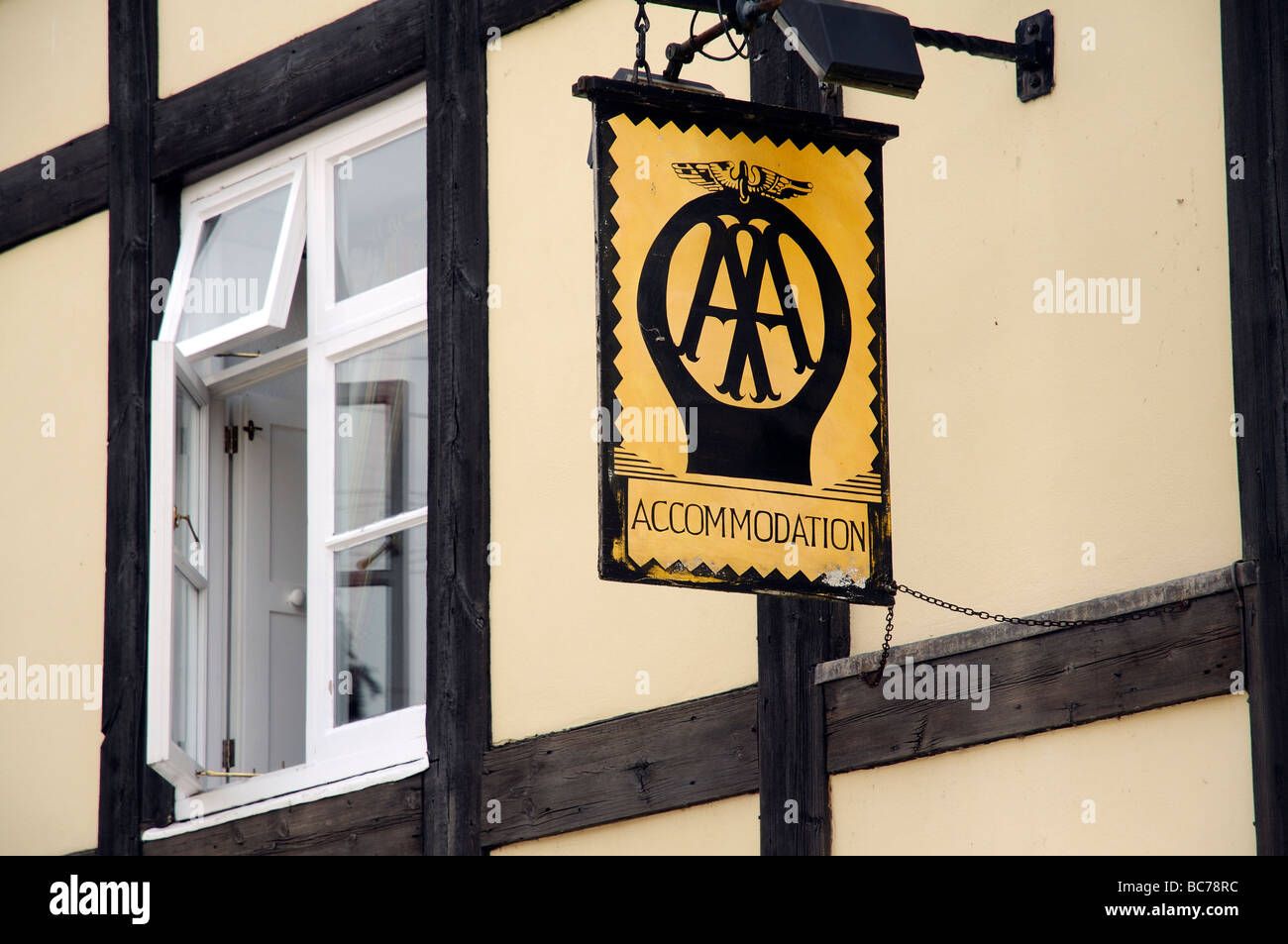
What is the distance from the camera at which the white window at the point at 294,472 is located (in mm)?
6586

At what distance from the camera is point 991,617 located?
4703mm

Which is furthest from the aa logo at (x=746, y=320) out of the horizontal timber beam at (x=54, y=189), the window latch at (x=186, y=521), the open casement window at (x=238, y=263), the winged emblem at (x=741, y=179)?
the horizontal timber beam at (x=54, y=189)

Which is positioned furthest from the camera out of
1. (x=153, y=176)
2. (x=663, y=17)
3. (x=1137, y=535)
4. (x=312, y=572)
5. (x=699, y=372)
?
(x=153, y=176)

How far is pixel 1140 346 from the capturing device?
454cm

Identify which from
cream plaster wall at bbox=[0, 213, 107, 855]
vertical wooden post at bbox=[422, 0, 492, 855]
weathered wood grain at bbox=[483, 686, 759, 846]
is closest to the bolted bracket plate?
weathered wood grain at bbox=[483, 686, 759, 846]

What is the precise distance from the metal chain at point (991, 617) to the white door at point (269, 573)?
2947 mm

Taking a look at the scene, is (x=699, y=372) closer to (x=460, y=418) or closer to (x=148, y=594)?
(x=460, y=418)

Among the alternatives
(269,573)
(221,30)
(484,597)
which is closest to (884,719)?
(484,597)

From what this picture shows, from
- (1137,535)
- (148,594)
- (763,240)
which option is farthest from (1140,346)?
(148,594)

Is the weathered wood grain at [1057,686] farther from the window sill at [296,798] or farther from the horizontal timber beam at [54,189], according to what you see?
the horizontal timber beam at [54,189]

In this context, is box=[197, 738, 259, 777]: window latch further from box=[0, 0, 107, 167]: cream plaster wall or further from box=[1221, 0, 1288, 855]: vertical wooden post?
box=[1221, 0, 1288, 855]: vertical wooden post

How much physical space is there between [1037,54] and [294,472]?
11.7 ft
